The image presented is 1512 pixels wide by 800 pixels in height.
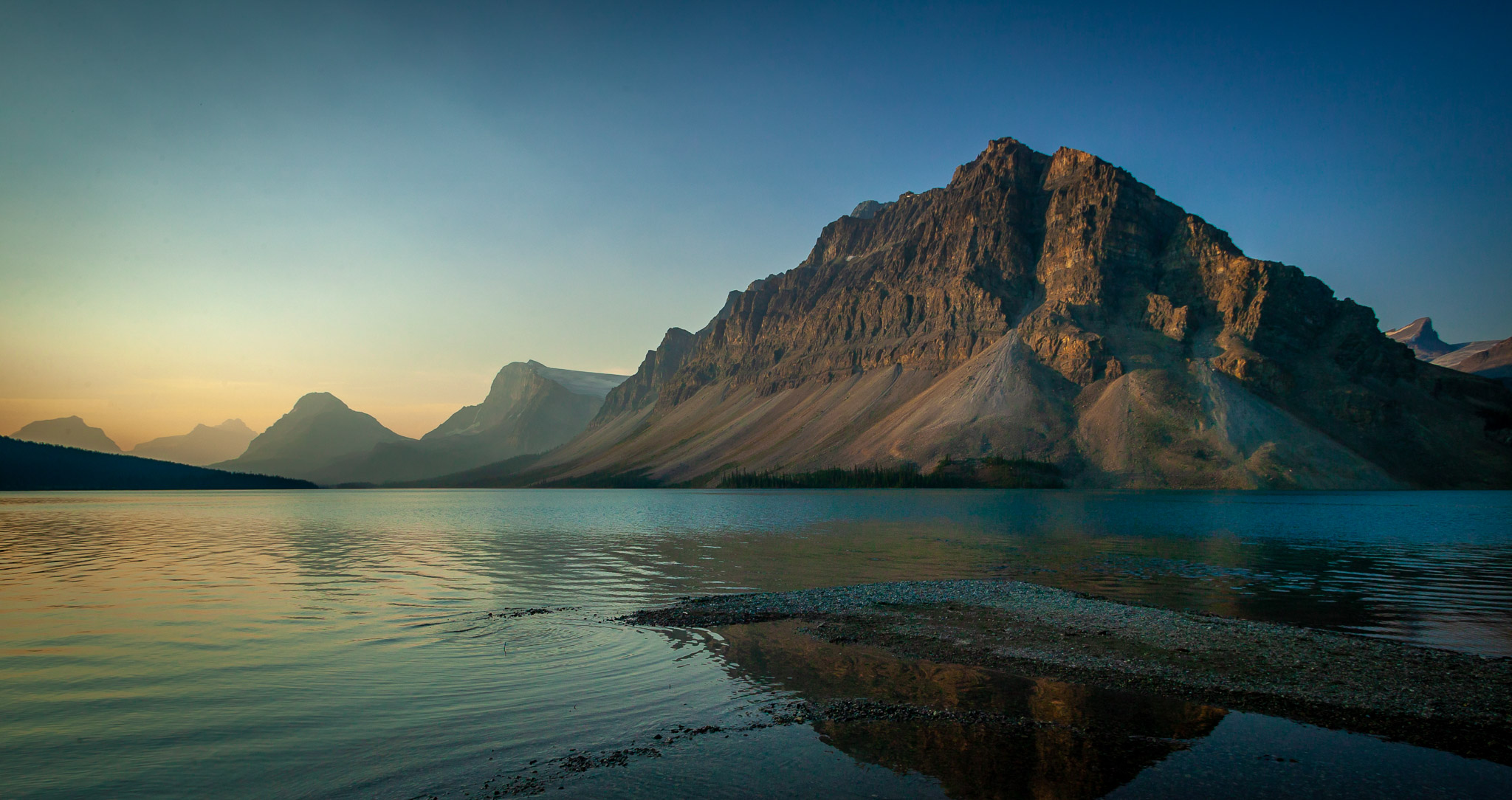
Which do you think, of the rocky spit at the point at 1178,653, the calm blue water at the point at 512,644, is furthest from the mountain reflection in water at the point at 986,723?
the rocky spit at the point at 1178,653

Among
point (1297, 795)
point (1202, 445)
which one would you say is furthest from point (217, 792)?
point (1202, 445)

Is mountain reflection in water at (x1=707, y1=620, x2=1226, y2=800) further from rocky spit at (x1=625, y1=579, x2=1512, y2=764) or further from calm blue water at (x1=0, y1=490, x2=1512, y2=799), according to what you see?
rocky spit at (x1=625, y1=579, x2=1512, y2=764)

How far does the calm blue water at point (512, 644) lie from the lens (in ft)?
42.9

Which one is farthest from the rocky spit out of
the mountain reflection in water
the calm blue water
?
the calm blue water

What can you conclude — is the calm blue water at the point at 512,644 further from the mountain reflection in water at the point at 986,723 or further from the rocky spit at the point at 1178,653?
the rocky spit at the point at 1178,653

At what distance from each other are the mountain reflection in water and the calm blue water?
0.34 meters

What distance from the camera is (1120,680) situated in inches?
719

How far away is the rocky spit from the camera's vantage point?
51.5 ft

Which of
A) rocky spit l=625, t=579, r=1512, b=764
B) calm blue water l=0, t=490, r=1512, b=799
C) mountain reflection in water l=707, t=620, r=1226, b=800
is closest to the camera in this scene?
mountain reflection in water l=707, t=620, r=1226, b=800

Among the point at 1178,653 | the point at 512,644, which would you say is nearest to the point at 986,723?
the point at 1178,653

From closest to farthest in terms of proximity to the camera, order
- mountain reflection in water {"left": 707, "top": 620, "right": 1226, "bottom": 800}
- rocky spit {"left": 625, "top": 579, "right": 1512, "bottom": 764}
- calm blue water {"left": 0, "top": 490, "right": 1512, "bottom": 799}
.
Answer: mountain reflection in water {"left": 707, "top": 620, "right": 1226, "bottom": 800} < calm blue water {"left": 0, "top": 490, "right": 1512, "bottom": 799} < rocky spit {"left": 625, "top": 579, "right": 1512, "bottom": 764}

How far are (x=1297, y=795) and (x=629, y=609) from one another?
22.7m

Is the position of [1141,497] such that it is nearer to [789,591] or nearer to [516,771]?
[789,591]

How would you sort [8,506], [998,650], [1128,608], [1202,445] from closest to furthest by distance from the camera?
[998,650]
[1128,608]
[8,506]
[1202,445]
